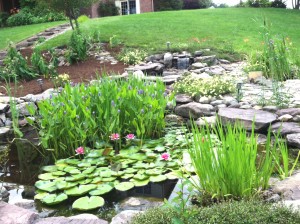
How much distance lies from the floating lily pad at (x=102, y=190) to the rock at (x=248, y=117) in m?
2.25

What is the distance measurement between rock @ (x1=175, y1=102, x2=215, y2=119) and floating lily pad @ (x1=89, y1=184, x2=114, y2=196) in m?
2.58

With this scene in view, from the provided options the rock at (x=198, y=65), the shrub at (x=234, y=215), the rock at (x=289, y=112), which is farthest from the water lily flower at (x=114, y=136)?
the rock at (x=198, y=65)

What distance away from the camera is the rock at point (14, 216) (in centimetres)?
317

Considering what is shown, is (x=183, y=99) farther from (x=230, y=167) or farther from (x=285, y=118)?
(x=230, y=167)

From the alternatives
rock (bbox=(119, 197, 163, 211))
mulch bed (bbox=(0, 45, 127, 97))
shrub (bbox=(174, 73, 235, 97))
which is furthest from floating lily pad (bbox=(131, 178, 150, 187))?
mulch bed (bbox=(0, 45, 127, 97))

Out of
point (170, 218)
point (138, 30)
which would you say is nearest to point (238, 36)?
point (138, 30)

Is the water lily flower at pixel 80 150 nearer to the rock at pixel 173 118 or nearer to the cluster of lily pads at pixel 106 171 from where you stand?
the cluster of lily pads at pixel 106 171

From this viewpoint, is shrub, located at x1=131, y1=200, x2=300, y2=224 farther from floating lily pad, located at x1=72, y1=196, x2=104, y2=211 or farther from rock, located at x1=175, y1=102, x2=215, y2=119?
rock, located at x1=175, y1=102, x2=215, y2=119

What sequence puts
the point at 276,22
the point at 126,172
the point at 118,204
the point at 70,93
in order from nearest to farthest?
the point at 118,204 < the point at 126,172 < the point at 70,93 < the point at 276,22

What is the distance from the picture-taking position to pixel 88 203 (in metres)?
3.94

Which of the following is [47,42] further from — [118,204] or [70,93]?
[118,204]

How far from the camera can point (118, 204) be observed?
401 centimetres

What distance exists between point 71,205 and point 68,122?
1.44 m

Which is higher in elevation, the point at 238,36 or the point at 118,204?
the point at 238,36
